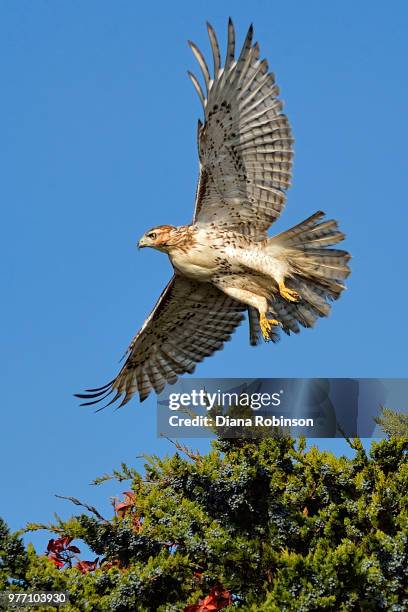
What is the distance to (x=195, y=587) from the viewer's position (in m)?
8.47

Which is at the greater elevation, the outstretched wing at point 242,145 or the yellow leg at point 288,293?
the outstretched wing at point 242,145

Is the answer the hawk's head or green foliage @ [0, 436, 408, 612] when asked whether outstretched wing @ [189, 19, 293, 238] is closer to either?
the hawk's head

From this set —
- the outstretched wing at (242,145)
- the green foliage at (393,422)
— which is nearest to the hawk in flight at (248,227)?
the outstretched wing at (242,145)

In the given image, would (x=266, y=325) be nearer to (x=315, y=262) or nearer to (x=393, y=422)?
(x=315, y=262)

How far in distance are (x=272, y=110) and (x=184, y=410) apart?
285cm

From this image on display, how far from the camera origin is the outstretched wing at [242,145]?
9.76 meters

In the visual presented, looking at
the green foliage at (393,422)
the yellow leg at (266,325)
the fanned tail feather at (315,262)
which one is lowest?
the green foliage at (393,422)

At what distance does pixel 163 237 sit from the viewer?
1031 cm

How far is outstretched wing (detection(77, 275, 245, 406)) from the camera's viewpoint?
1148cm

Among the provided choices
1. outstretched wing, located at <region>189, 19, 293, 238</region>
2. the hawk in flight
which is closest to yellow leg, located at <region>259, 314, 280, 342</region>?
the hawk in flight

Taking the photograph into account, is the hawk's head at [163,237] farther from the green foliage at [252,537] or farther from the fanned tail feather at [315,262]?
the green foliage at [252,537]

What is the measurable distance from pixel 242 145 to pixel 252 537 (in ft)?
11.9

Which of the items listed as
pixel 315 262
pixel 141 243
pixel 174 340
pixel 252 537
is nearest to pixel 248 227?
pixel 315 262

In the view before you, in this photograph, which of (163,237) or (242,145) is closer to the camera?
(242,145)
